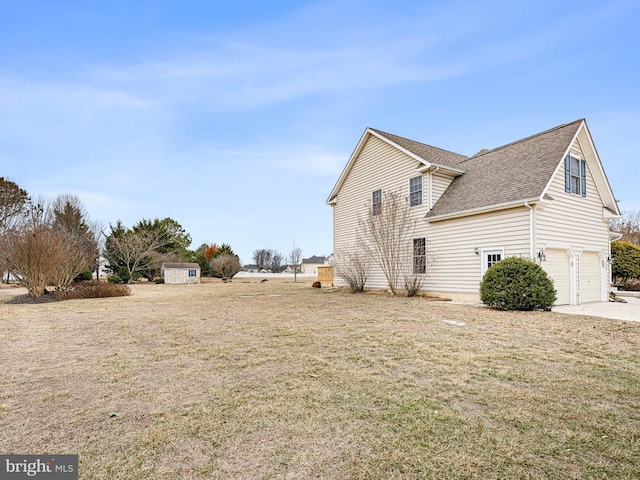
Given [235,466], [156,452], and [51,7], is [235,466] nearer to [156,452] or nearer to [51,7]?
[156,452]

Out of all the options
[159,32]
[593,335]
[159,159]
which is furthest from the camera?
[159,159]

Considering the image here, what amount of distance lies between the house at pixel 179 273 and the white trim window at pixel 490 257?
28.7 metres

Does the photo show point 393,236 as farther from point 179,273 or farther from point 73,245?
point 179,273

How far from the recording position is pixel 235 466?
2.35 m

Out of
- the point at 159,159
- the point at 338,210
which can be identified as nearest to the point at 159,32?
the point at 159,159

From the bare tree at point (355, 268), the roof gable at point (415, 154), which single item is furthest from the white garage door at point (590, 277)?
the bare tree at point (355, 268)

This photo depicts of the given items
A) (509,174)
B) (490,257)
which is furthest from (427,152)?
(490,257)

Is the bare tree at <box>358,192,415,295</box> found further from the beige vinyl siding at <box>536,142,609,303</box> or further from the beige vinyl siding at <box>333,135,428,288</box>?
the beige vinyl siding at <box>536,142,609,303</box>

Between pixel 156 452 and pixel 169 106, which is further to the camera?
pixel 169 106

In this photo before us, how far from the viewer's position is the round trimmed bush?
31.6 feet

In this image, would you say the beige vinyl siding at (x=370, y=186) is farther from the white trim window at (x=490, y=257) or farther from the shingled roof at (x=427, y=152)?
the white trim window at (x=490, y=257)

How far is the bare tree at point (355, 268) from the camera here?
1706cm

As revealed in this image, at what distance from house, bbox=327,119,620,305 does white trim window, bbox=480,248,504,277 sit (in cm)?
4

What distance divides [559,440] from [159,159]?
71.0ft
